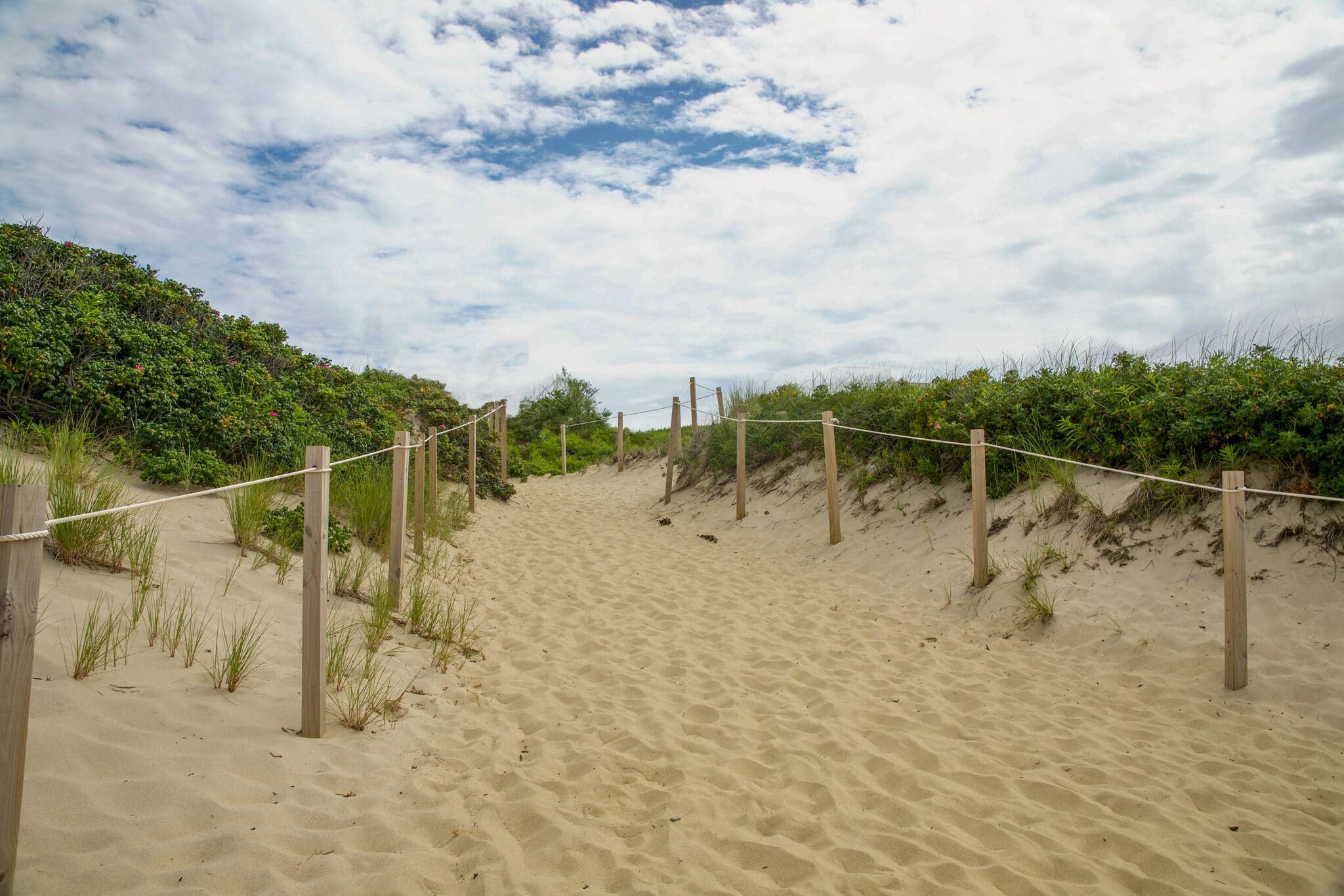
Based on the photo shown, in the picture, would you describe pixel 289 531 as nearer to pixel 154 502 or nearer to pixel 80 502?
pixel 80 502

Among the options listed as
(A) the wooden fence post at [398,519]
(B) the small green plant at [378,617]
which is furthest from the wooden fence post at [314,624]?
(A) the wooden fence post at [398,519]

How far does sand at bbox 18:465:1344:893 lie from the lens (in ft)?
9.53

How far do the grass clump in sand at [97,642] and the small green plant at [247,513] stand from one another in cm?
174

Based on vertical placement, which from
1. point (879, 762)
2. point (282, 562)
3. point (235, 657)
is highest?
point (282, 562)

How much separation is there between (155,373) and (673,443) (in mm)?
8143

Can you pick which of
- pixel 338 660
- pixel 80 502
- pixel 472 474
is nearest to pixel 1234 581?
pixel 338 660

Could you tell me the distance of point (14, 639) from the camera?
2.23 meters

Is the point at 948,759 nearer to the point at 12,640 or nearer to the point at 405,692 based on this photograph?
the point at 405,692

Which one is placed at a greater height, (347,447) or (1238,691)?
(347,447)

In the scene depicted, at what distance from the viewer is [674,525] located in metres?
11.6

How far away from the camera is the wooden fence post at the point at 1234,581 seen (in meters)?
4.61

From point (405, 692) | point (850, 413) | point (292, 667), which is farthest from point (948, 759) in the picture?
point (850, 413)

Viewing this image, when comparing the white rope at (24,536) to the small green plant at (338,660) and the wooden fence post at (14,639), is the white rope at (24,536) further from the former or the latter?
the small green plant at (338,660)

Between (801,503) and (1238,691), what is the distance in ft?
20.0
